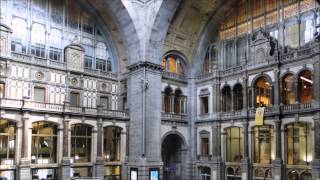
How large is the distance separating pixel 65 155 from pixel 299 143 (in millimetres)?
22480

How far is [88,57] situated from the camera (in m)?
41.7

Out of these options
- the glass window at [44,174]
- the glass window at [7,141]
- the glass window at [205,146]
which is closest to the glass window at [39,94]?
the glass window at [7,141]

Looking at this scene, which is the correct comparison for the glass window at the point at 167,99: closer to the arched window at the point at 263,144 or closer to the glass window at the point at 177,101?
the glass window at the point at 177,101

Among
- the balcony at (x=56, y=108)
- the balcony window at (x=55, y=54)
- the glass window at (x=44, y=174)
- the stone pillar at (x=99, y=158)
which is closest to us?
the balcony at (x=56, y=108)

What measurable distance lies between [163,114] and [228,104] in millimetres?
7625

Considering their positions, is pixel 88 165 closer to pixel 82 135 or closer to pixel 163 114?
pixel 82 135

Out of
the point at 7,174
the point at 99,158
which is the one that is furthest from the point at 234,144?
the point at 7,174

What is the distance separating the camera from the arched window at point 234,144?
39.2m

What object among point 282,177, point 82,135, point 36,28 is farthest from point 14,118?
point 282,177

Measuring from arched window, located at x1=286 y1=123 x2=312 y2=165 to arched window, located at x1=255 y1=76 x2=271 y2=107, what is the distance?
408 cm

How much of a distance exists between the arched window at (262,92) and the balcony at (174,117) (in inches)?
384

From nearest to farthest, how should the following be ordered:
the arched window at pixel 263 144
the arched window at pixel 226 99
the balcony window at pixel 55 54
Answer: the arched window at pixel 263 144, the balcony window at pixel 55 54, the arched window at pixel 226 99

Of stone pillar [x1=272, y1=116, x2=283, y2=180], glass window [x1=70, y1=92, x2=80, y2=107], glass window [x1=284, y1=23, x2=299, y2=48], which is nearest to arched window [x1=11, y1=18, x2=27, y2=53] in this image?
glass window [x1=70, y1=92, x2=80, y2=107]

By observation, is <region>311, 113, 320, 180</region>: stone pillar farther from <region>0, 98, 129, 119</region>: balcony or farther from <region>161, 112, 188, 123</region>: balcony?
<region>0, 98, 129, 119</region>: balcony
